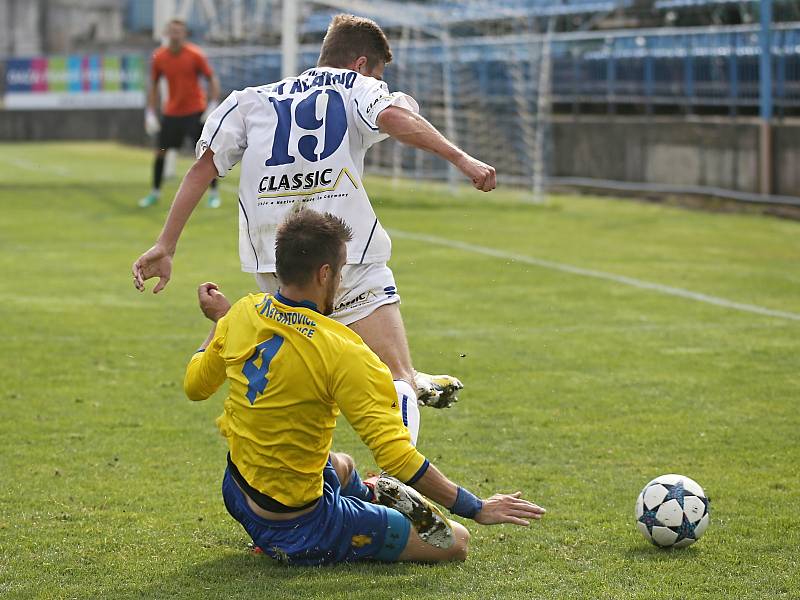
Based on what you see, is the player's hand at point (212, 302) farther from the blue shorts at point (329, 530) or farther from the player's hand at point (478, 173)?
the player's hand at point (478, 173)

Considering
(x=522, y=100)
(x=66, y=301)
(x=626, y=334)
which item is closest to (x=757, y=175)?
(x=522, y=100)

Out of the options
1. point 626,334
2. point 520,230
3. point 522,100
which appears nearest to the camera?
point 626,334

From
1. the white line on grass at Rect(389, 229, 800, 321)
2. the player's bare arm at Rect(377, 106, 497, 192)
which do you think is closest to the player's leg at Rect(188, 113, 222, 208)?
the white line on grass at Rect(389, 229, 800, 321)

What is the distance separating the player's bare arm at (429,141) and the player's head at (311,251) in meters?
0.56

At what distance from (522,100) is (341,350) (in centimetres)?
1632

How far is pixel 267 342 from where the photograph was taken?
413cm

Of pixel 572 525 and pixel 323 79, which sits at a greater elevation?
pixel 323 79

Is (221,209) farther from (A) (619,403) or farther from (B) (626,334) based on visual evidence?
(A) (619,403)

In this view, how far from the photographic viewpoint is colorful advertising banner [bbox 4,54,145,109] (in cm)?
3456

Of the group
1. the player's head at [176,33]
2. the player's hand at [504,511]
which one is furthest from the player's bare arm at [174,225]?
the player's head at [176,33]

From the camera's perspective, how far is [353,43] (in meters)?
4.89

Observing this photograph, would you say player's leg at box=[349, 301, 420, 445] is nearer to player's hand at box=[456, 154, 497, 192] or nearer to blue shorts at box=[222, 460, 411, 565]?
blue shorts at box=[222, 460, 411, 565]

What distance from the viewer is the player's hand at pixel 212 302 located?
4422mm

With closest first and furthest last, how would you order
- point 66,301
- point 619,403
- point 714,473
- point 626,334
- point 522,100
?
point 714,473 → point 619,403 → point 626,334 → point 66,301 → point 522,100
